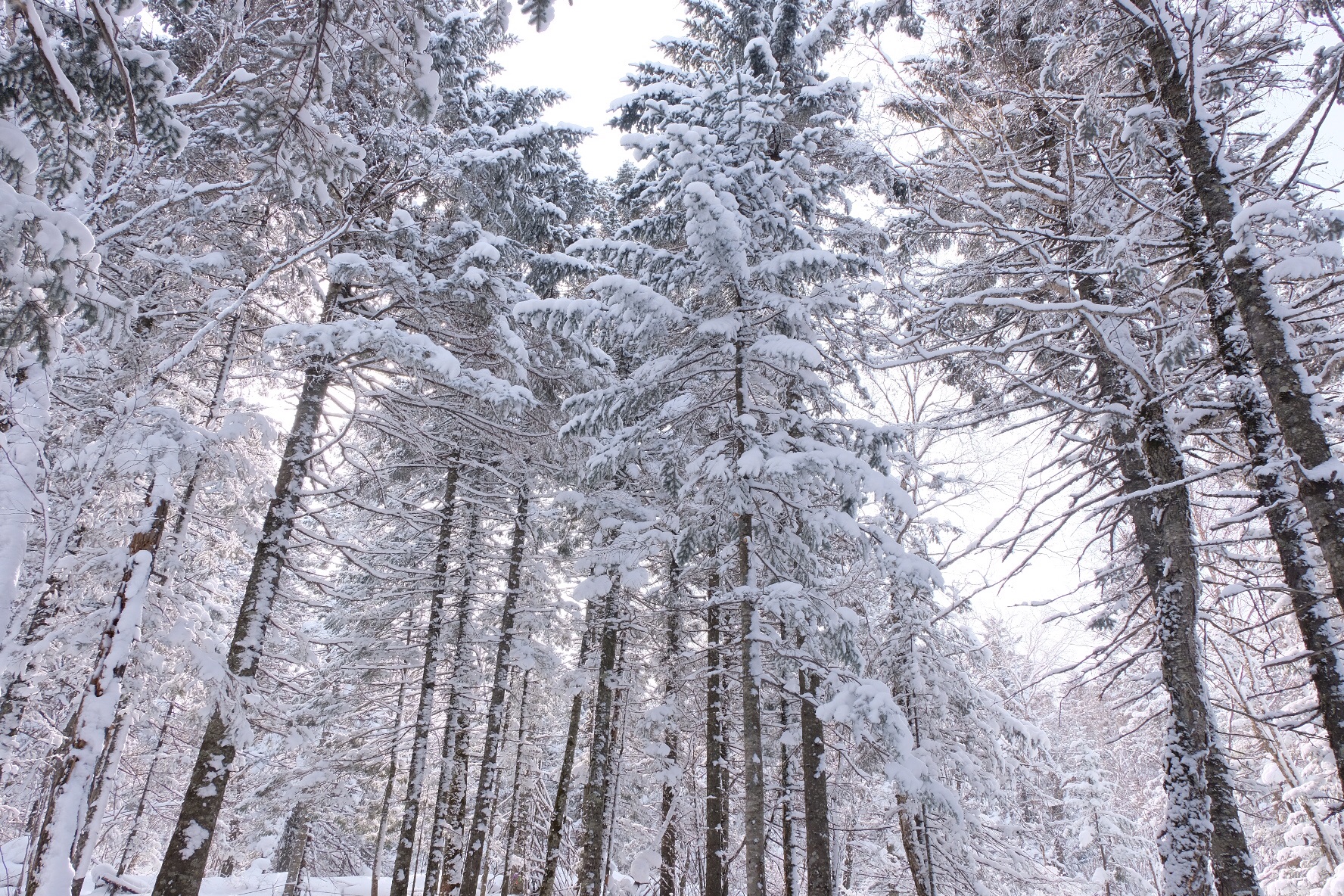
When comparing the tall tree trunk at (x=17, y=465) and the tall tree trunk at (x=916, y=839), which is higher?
the tall tree trunk at (x=17, y=465)

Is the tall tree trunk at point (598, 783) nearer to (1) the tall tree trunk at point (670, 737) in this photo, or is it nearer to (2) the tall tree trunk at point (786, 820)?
(1) the tall tree trunk at point (670, 737)

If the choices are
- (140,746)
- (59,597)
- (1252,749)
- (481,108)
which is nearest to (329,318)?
(481,108)

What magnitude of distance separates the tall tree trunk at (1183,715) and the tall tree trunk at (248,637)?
9718 mm

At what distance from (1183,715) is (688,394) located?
6.54 metres

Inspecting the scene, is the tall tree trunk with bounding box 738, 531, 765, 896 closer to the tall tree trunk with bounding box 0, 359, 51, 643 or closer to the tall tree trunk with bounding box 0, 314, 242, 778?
the tall tree trunk with bounding box 0, 359, 51, 643

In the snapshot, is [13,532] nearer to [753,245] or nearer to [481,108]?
[753,245]

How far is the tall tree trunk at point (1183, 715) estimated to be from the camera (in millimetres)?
5180

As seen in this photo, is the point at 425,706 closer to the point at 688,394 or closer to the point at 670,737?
the point at 670,737

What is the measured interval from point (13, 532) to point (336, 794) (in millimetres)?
10743

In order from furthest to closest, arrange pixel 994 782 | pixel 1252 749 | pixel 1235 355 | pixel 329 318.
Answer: pixel 1252 749 → pixel 994 782 → pixel 329 318 → pixel 1235 355

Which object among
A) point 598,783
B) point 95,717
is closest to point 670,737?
point 598,783

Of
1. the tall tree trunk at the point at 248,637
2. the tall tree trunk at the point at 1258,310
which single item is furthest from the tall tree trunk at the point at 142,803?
the tall tree trunk at the point at 1258,310

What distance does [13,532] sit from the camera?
5.96 m

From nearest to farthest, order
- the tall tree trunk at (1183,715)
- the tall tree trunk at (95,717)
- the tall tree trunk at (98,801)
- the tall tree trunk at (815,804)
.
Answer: the tall tree trunk at (1183,715)
the tall tree trunk at (95,717)
the tall tree trunk at (815,804)
the tall tree trunk at (98,801)
